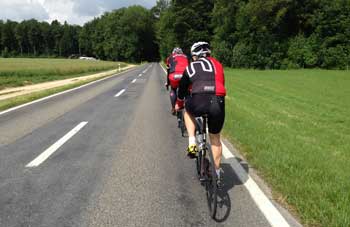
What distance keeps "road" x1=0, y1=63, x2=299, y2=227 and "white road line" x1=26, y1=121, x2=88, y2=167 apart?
0.02m

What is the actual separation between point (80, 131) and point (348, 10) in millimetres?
45962

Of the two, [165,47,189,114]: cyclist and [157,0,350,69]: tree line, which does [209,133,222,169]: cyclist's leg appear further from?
[157,0,350,69]: tree line

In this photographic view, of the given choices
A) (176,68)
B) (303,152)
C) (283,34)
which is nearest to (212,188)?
(303,152)

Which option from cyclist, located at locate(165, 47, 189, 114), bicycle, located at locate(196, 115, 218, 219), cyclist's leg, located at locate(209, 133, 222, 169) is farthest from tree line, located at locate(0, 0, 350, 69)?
cyclist's leg, located at locate(209, 133, 222, 169)

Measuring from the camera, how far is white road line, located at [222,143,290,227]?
3381mm

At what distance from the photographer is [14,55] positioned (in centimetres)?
14662

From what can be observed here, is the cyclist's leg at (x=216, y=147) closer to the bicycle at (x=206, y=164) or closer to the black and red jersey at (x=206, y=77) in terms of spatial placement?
the bicycle at (x=206, y=164)

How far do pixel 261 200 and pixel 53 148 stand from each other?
4.32 m

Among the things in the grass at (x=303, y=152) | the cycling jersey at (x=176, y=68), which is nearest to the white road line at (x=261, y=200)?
the grass at (x=303, y=152)

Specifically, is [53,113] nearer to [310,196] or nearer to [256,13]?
[310,196]

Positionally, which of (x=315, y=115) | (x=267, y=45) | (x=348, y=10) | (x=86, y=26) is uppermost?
(x=86, y=26)

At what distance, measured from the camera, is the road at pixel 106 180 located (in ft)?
11.5

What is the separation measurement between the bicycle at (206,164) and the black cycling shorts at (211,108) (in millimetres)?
97

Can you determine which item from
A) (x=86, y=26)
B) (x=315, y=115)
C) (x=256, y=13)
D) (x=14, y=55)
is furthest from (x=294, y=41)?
(x=14, y=55)
